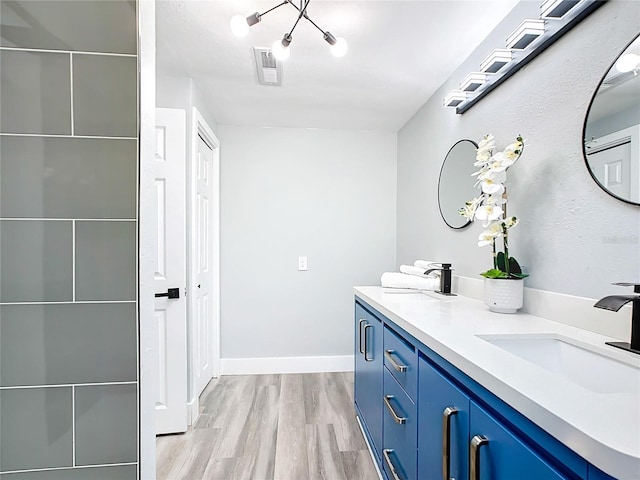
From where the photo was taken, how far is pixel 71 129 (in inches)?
31.9

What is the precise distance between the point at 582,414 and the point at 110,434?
996mm

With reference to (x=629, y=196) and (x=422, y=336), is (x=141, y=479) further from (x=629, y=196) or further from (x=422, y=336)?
(x=629, y=196)

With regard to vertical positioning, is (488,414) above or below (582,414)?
below

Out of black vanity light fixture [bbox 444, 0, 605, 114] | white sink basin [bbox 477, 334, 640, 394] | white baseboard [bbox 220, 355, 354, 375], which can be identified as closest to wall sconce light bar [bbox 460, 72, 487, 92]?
black vanity light fixture [bbox 444, 0, 605, 114]

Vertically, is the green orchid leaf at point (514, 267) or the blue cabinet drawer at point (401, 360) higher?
the green orchid leaf at point (514, 267)

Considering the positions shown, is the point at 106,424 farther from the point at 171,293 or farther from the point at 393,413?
the point at 171,293

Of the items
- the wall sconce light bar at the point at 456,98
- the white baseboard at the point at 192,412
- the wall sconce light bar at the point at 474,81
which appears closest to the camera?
the wall sconce light bar at the point at 474,81

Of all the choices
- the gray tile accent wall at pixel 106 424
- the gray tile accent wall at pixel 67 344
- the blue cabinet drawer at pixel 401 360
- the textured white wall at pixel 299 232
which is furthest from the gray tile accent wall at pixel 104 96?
the textured white wall at pixel 299 232

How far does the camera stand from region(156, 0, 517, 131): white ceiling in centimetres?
159

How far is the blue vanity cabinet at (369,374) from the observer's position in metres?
1.72

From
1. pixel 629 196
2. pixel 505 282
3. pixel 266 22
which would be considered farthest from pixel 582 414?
pixel 266 22

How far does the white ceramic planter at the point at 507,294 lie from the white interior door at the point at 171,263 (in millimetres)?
1764

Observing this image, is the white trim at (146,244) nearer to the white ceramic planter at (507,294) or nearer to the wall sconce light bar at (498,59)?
the white ceramic planter at (507,294)

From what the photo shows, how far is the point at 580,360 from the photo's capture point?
3.28 ft
